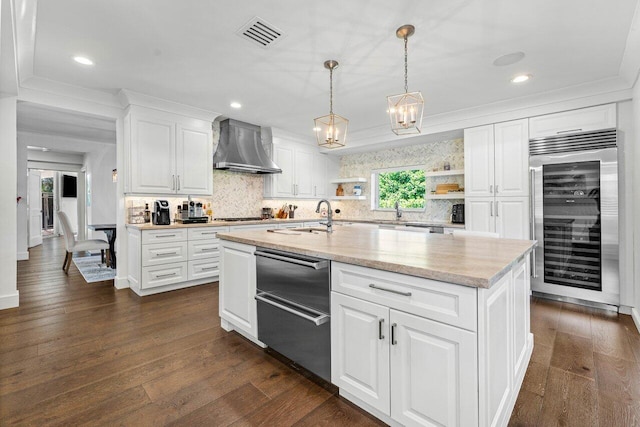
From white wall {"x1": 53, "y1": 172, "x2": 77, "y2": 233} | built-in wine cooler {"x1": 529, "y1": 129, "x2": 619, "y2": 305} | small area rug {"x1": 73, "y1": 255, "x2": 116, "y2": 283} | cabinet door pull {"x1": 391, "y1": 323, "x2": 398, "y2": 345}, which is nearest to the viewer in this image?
cabinet door pull {"x1": 391, "y1": 323, "x2": 398, "y2": 345}

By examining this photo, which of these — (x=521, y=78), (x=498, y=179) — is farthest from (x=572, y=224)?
(x=521, y=78)

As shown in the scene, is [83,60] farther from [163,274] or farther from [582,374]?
[582,374]

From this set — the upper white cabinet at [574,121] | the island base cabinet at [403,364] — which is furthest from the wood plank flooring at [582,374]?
the upper white cabinet at [574,121]

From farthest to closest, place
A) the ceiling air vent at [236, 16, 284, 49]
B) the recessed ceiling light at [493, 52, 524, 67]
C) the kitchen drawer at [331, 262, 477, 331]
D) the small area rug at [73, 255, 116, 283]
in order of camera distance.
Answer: the small area rug at [73, 255, 116, 283], the recessed ceiling light at [493, 52, 524, 67], the ceiling air vent at [236, 16, 284, 49], the kitchen drawer at [331, 262, 477, 331]

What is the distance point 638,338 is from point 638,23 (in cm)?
252

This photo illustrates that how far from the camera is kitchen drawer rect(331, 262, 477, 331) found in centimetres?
118

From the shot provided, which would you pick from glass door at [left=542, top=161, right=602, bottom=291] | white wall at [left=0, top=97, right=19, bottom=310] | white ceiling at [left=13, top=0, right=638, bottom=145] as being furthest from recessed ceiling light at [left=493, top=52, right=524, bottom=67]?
white wall at [left=0, top=97, right=19, bottom=310]

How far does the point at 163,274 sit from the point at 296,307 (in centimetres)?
266

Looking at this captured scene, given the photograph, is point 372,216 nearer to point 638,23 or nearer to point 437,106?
point 437,106

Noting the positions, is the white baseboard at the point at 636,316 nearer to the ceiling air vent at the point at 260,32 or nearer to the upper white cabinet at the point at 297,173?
the ceiling air vent at the point at 260,32

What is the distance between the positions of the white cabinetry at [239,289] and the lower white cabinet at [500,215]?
10.9 ft

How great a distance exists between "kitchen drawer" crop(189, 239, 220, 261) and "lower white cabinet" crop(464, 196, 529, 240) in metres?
3.60

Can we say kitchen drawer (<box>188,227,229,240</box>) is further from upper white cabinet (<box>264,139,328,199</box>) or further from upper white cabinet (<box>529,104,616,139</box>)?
upper white cabinet (<box>529,104,616,139</box>)

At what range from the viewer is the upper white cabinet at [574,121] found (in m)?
3.30
